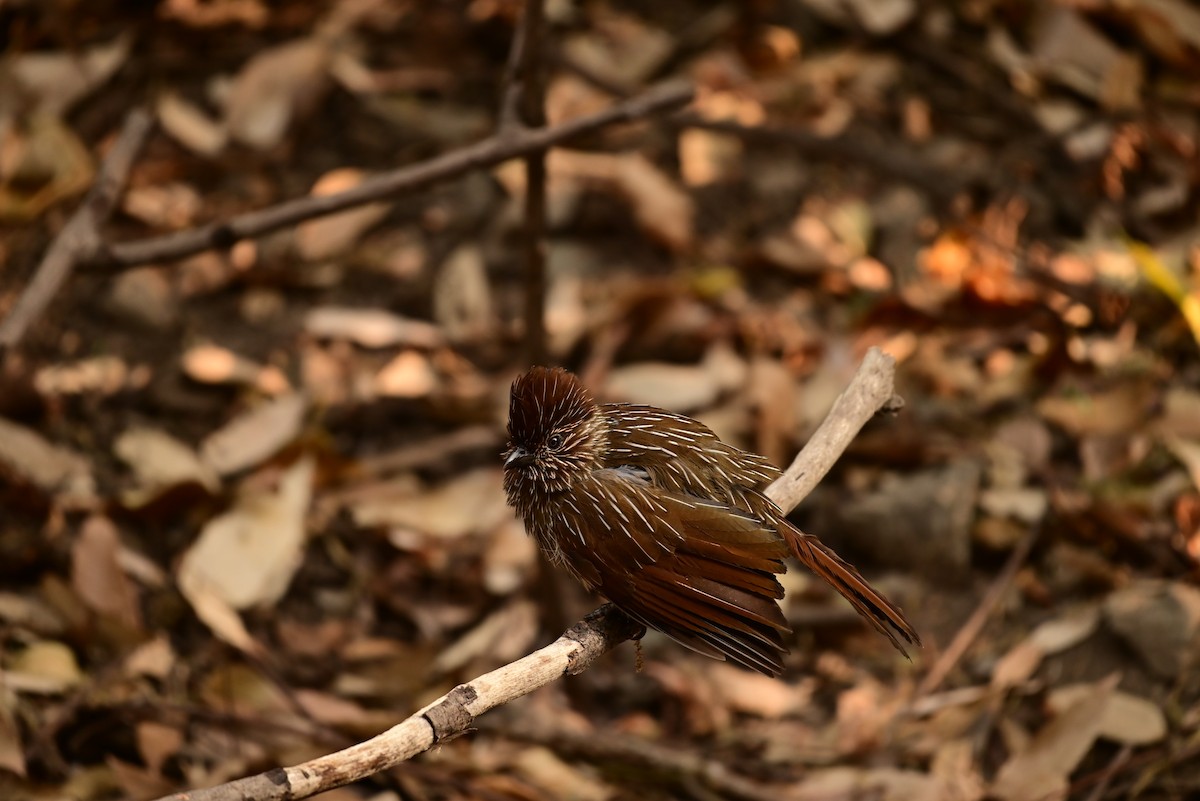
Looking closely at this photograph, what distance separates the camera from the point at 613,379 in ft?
19.5

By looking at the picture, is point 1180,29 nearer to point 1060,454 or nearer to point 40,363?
point 1060,454

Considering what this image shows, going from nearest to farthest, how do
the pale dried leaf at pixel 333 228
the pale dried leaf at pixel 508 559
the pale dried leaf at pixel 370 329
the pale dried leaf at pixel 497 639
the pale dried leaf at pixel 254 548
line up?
the pale dried leaf at pixel 254 548
the pale dried leaf at pixel 497 639
the pale dried leaf at pixel 508 559
the pale dried leaf at pixel 370 329
the pale dried leaf at pixel 333 228

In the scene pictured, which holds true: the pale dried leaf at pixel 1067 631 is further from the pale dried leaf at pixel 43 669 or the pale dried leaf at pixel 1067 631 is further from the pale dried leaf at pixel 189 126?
the pale dried leaf at pixel 189 126

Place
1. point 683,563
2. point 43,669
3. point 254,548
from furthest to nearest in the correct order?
point 254,548 < point 43,669 < point 683,563

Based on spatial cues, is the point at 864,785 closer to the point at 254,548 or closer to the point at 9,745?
the point at 254,548

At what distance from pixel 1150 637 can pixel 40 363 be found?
466 centimetres

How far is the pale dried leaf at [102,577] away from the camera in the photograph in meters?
4.68

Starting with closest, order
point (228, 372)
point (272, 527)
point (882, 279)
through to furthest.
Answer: point (272, 527)
point (228, 372)
point (882, 279)

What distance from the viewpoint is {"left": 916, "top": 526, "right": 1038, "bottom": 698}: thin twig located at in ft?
16.5

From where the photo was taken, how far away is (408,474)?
578 centimetres

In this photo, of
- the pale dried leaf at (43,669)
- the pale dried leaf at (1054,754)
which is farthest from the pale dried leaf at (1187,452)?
the pale dried leaf at (43,669)

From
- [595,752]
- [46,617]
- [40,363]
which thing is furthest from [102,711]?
[40,363]

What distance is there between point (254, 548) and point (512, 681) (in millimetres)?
2774

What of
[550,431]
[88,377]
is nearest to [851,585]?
[550,431]
